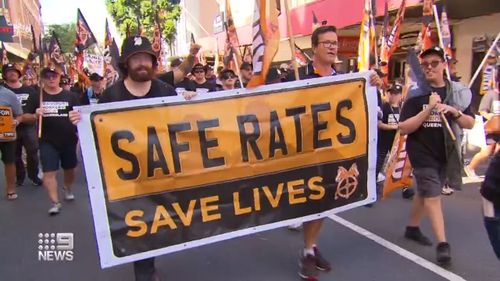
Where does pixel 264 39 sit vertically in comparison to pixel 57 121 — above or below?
above

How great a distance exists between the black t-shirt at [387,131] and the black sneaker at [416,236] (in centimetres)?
212

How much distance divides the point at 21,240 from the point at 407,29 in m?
12.3

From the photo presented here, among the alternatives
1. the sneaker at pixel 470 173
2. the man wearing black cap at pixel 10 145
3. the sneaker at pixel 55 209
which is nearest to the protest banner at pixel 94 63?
the man wearing black cap at pixel 10 145

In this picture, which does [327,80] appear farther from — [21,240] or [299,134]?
[21,240]

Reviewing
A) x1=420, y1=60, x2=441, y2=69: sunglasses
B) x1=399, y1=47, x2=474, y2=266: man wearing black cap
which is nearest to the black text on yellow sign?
x1=399, y1=47, x2=474, y2=266: man wearing black cap

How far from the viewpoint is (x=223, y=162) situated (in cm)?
356

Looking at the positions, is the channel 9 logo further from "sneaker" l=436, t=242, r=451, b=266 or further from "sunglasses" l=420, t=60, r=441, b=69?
"sunglasses" l=420, t=60, r=441, b=69

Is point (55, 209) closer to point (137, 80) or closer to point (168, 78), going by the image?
point (168, 78)

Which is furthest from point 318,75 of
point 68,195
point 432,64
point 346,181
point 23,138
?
point 23,138

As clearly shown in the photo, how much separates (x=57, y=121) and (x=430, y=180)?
14.7 ft

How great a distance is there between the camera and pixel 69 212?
19.7ft

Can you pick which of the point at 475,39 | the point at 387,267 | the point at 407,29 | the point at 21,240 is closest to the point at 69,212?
the point at 21,240

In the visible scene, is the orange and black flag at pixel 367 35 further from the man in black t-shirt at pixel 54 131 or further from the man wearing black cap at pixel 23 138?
the man wearing black cap at pixel 23 138

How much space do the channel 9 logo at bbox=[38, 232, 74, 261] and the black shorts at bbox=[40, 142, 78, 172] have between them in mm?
1040
